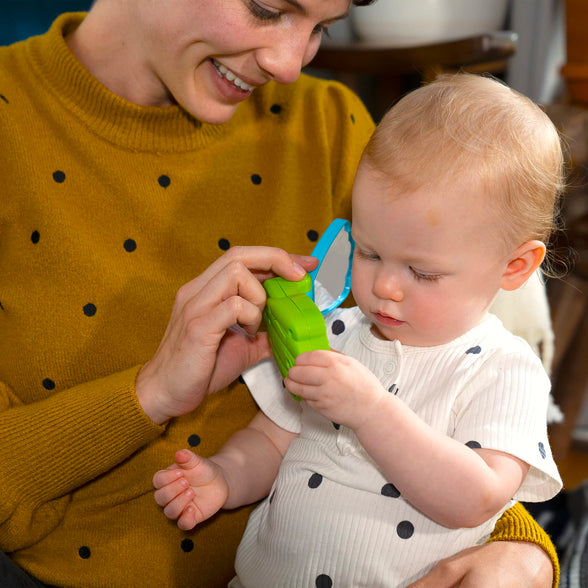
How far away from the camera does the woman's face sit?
3.41 ft

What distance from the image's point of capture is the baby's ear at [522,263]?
0.91 m

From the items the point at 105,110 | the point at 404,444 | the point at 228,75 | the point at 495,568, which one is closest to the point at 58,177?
the point at 105,110

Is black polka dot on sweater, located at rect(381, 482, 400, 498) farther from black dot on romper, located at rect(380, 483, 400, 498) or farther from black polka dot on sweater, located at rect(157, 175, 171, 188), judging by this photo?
black polka dot on sweater, located at rect(157, 175, 171, 188)

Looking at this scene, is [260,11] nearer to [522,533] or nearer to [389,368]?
[389,368]

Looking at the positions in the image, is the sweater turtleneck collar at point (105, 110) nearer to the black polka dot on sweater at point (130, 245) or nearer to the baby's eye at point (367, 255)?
the black polka dot on sweater at point (130, 245)

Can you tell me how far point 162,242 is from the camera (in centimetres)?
117

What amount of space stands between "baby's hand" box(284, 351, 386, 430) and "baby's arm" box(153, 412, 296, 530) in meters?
0.25

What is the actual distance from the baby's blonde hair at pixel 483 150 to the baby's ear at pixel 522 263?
13 mm

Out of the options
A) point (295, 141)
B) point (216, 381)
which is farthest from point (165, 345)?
point (295, 141)

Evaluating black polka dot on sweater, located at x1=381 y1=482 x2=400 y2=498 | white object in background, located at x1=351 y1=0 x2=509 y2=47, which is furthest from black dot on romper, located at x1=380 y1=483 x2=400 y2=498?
white object in background, located at x1=351 y1=0 x2=509 y2=47

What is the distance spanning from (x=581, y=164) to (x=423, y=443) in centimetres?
141

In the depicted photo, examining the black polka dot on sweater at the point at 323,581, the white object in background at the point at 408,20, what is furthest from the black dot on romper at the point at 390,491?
the white object in background at the point at 408,20

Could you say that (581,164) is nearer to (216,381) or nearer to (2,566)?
(216,381)

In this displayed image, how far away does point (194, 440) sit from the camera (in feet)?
3.76
